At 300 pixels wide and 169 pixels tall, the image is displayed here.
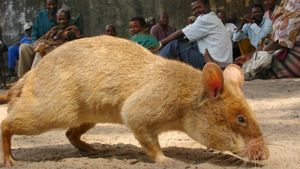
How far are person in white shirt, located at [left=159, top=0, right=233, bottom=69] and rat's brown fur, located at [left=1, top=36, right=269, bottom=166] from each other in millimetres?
4916

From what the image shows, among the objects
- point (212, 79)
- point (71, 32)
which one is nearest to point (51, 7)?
point (71, 32)

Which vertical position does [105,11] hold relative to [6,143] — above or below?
below

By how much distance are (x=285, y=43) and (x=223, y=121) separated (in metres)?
6.01

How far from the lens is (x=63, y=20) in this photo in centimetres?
1147

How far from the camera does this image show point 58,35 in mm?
11273

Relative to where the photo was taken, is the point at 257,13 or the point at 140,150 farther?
the point at 257,13

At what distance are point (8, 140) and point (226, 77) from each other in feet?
6.38

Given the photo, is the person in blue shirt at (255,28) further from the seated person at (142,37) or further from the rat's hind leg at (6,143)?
the rat's hind leg at (6,143)

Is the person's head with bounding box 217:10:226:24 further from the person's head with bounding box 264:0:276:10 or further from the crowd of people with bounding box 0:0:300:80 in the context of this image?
the person's head with bounding box 264:0:276:10

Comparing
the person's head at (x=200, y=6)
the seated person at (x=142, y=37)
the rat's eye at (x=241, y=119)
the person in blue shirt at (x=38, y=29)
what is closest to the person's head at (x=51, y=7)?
the person in blue shirt at (x=38, y=29)

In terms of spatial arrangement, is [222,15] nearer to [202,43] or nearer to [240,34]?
[240,34]

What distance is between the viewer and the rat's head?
4312 mm

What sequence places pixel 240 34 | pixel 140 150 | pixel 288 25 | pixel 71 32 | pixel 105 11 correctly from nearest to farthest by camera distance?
pixel 140 150 < pixel 288 25 < pixel 71 32 < pixel 240 34 < pixel 105 11

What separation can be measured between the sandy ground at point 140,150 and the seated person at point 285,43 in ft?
10.4
